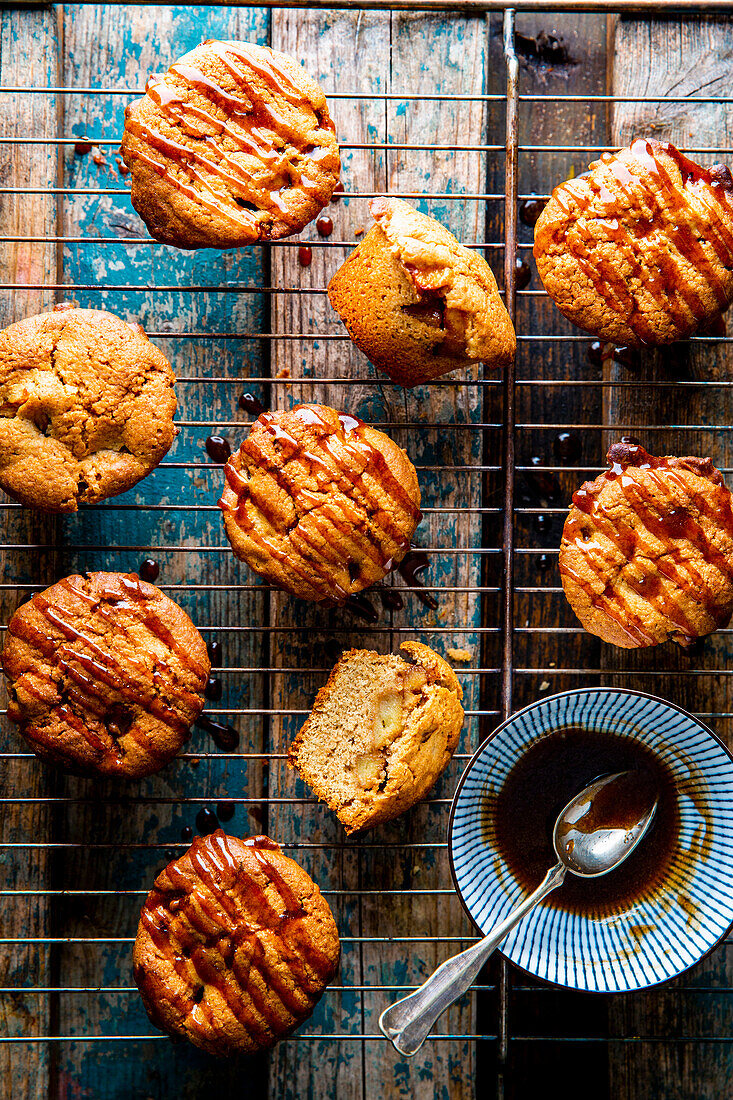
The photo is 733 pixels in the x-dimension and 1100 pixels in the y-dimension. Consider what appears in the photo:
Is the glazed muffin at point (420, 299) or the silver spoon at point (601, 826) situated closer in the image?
the glazed muffin at point (420, 299)

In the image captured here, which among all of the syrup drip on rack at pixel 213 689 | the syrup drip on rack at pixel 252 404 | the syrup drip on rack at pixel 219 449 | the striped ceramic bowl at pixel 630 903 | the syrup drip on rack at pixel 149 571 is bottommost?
the striped ceramic bowl at pixel 630 903

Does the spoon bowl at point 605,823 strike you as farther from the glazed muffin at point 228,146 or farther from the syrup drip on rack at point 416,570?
the glazed muffin at point 228,146

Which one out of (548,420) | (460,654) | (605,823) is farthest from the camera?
(548,420)

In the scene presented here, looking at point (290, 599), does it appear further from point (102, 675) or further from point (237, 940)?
point (237, 940)

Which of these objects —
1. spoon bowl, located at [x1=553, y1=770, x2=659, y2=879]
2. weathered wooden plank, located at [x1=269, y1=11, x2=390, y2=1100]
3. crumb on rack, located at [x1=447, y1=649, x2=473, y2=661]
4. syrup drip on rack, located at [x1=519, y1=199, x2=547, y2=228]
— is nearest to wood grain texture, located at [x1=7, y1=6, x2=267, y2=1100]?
weathered wooden plank, located at [x1=269, y1=11, x2=390, y2=1100]

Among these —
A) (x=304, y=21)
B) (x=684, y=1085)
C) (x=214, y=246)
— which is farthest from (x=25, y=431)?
(x=684, y=1085)

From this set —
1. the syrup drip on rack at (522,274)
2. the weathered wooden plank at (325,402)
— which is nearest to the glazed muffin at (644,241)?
the syrup drip on rack at (522,274)

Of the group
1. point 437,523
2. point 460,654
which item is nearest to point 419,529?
point 437,523
